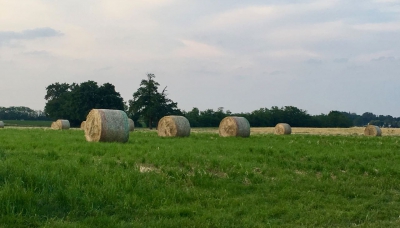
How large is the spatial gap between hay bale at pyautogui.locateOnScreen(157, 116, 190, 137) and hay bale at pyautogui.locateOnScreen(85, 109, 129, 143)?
6200mm

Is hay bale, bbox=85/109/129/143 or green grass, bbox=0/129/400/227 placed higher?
hay bale, bbox=85/109/129/143

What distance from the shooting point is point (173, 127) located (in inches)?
977

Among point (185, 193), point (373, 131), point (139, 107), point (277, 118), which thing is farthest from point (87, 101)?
point (185, 193)

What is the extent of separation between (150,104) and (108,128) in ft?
176

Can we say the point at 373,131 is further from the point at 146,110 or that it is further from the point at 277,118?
the point at 277,118

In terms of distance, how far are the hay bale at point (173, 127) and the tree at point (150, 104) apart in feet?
145

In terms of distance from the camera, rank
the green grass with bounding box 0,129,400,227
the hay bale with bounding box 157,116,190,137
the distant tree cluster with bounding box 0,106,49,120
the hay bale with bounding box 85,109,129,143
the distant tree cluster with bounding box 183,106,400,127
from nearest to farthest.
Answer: the green grass with bounding box 0,129,400,227 → the hay bale with bounding box 85,109,129,143 → the hay bale with bounding box 157,116,190,137 → the distant tree cluster with bounding box 183,106,400,127 → the distant tree cluster with bounding box 0,106,49,120

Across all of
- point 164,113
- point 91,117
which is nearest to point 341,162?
point 91,117

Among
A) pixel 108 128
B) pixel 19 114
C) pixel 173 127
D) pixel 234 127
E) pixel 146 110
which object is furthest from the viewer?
pixel 19 114

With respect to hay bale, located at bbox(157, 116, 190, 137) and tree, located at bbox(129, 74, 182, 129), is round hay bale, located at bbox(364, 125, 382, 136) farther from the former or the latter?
tree, located at bbox(129, 74, 182, 129)

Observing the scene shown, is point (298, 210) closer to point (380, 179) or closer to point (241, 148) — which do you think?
point (380, 179)

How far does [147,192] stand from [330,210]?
3161mm

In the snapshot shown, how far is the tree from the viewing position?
2781 inches

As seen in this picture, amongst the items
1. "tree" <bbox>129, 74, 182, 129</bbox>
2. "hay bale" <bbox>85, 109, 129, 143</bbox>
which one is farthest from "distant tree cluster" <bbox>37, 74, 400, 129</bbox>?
"hay bale" <bbox>85, 109, 129, 143</bbox>
